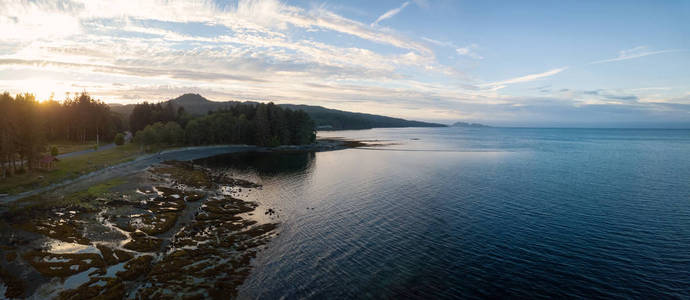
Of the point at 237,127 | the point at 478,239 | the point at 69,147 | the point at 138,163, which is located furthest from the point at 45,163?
the point at 237,127

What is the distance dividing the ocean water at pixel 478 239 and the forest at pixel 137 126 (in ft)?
142

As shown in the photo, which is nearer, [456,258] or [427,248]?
[456,258]

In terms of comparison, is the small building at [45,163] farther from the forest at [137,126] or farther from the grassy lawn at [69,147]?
the grassy lawn at [69,147]

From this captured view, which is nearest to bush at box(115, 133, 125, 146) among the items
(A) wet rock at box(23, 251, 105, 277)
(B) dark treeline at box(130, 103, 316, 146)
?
(B) dark treeline at box(130, 103, 316, 146)

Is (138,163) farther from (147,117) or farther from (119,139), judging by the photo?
(147,117)

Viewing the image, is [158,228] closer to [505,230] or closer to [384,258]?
[384,258]

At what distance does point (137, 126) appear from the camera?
Result: 16875 centimetres

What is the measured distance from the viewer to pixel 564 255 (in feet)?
104

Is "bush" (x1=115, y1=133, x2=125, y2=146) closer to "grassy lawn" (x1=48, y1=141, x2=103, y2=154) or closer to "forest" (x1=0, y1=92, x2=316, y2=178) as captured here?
"forest" (x1=0, y1=92, x2=316, y2=178)

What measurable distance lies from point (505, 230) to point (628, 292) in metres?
14.2

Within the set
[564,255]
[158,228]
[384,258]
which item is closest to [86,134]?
[158,228]

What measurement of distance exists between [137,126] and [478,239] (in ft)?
597

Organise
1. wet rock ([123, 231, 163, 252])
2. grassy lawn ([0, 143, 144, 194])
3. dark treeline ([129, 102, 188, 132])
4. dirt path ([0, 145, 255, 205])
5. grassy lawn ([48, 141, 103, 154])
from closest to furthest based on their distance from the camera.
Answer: wet rock ([123, 231, 163, 252]) → grassy lawn ([0, 143, 144, 194]) → dirt path ([0, 145, 255, 205]) → grassy lawn ([48, 141, 103, 154]) → dark treeline ([129, 102, 188, 132])

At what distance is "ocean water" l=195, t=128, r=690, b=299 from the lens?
26.1m
